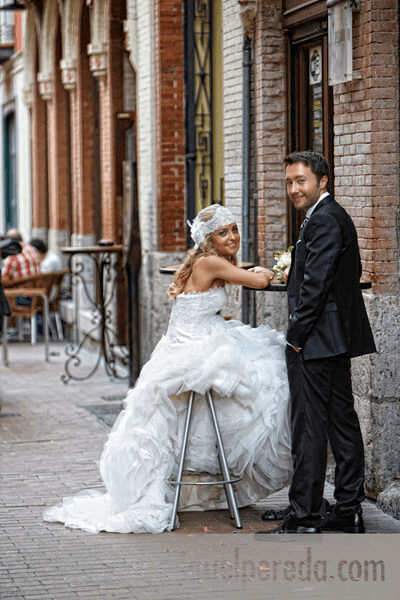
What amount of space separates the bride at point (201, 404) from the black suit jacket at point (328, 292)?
22.6 inches

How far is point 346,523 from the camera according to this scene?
718 centimetres

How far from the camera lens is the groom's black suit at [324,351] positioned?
267 inches

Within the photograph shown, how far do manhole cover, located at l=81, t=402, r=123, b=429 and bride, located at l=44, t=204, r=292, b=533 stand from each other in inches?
140

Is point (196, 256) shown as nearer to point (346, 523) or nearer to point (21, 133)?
point (346, 523)

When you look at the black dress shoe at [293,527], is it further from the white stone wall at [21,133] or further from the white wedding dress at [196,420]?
the white stone wall at [21,133]

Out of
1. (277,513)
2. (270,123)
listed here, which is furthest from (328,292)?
(270,123)

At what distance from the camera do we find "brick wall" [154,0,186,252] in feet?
44.4

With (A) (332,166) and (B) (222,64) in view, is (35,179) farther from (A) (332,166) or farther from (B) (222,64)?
(A) (332,166)

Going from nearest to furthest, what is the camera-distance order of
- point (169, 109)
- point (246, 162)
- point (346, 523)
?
point (346, 523) < point (246, 162) < point (169, 109)

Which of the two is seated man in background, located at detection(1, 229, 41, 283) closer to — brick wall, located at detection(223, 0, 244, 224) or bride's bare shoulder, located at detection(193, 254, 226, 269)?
brick wall, located at detection(223, 0, 244, 224)

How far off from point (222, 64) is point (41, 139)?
1181 centimetres

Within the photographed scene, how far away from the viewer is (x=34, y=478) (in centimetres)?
901

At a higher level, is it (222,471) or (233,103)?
(233,103)

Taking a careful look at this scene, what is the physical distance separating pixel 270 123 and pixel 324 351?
4029mm
